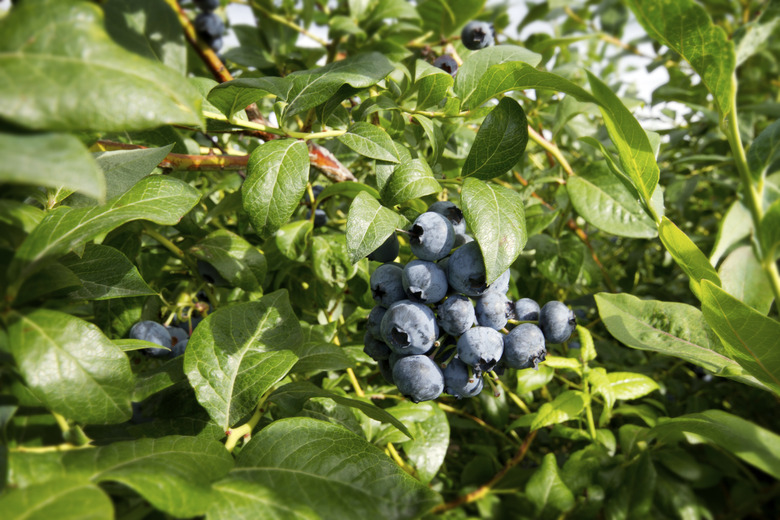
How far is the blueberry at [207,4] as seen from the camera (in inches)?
65.7

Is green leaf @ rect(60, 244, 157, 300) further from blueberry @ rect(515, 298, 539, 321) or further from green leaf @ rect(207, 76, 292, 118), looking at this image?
blueberry @ rect(515, 298, 539, 321)

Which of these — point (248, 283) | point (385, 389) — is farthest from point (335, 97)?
point (385, 389)

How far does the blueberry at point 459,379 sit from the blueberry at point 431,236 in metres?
0.18

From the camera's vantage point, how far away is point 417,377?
2.39ft

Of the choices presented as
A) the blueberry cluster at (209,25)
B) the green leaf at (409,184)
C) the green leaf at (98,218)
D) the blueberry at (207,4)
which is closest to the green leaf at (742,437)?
the green leaf at (409,184)

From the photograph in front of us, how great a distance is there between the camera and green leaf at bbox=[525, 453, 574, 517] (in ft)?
3.44

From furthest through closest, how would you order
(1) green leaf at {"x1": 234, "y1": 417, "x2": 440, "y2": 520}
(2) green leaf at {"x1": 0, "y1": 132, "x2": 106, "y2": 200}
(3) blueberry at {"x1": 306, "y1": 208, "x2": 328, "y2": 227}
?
1. (3) blueberry at {"x1": 306, "y1": 208, "x2": 328, "y2": 227}
2. (1) green leaf at {"x1": 234, "y1": 417, "x2": 440, "y2": 520}
3. (2) green leaf at {"x1": 0, "y1": 132, "x2": 106, "y2": 200}

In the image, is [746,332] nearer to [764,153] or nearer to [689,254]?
[689,254]

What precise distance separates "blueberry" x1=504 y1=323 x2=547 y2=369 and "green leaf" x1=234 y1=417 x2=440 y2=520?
260 mm

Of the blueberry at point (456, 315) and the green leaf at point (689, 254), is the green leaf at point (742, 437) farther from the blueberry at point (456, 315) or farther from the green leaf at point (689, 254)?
the blueberry at point (456, 315)

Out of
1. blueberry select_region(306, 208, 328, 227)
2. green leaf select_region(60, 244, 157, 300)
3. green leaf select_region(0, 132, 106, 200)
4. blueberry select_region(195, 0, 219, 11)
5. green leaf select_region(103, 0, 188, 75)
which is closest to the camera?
green leaf select_region(0, 132, 106, 200)

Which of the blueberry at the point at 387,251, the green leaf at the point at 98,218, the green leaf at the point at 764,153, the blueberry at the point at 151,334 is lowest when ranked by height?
the blueberry at the point at 151,334

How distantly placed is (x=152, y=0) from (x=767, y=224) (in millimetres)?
1073

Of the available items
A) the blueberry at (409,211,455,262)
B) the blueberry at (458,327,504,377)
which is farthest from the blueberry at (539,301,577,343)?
the blueberry at (409,211,455,262)
